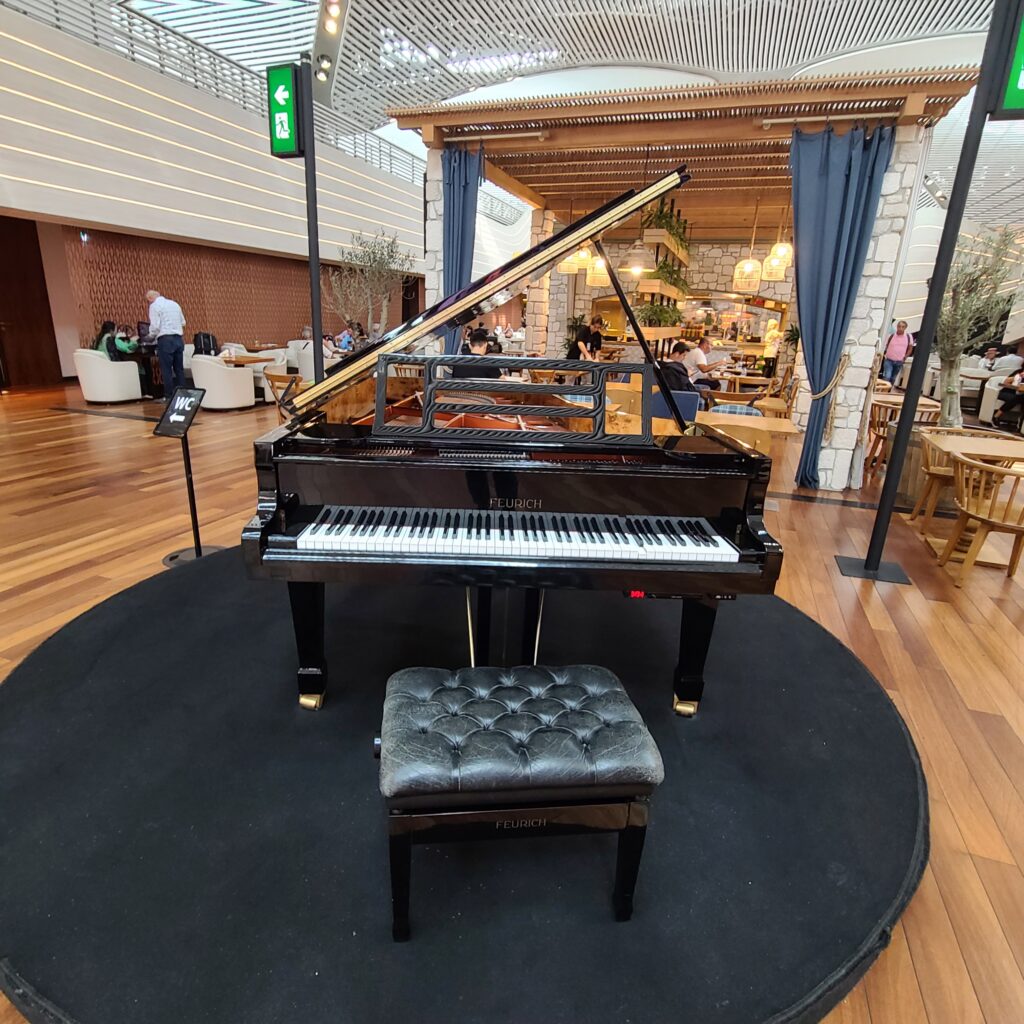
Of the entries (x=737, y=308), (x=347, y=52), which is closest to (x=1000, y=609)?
(x=347, y=52)

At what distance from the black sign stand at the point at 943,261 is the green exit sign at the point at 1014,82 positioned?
18mm

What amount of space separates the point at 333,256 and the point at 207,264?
9.40ft

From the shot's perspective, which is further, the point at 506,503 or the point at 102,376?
the point at 102,376

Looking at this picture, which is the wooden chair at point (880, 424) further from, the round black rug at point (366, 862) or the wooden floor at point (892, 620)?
the round black rug at point (366, 862)

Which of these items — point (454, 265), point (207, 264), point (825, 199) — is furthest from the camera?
point (207, 264)

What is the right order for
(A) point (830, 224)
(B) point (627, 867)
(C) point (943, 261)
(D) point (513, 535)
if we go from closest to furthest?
(B) point (627, 867) < (D) point (513, 535) < (C) point (943, 261) < (A) point (830, 224)

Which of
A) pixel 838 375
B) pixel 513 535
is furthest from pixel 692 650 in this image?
pixel 838 375

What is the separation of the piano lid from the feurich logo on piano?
68 cm

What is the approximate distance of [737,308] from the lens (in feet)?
44.9

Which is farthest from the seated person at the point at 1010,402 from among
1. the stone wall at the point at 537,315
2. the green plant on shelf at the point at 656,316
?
the stone wall at the point at 537,315

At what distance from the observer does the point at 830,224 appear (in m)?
4.92

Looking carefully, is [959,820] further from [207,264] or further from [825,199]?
[207,264]

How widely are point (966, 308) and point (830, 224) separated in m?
1.39

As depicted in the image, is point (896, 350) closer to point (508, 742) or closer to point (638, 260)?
point (638, 260)
